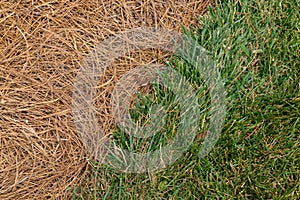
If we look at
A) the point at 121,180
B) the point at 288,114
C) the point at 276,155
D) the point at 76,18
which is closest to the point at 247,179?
the point at 276,155

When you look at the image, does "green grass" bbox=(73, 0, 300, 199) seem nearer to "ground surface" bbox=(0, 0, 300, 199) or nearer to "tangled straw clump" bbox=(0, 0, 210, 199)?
"ground surface" bbox=(0, 0, 300, 199)

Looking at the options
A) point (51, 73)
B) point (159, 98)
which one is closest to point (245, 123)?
point (159, 98)

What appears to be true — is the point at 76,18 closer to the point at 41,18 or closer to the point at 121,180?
the point at 41,18

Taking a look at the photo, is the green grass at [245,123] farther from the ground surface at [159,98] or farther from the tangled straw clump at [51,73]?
the tangled straw clump at [51,73]

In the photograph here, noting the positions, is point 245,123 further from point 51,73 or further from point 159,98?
point 51,73

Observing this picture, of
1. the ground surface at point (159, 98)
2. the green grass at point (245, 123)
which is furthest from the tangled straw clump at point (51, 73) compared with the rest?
the green grass at point (245, 123)

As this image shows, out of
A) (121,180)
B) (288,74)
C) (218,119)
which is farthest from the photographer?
(288,74)

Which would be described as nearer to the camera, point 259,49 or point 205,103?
point 205,103
